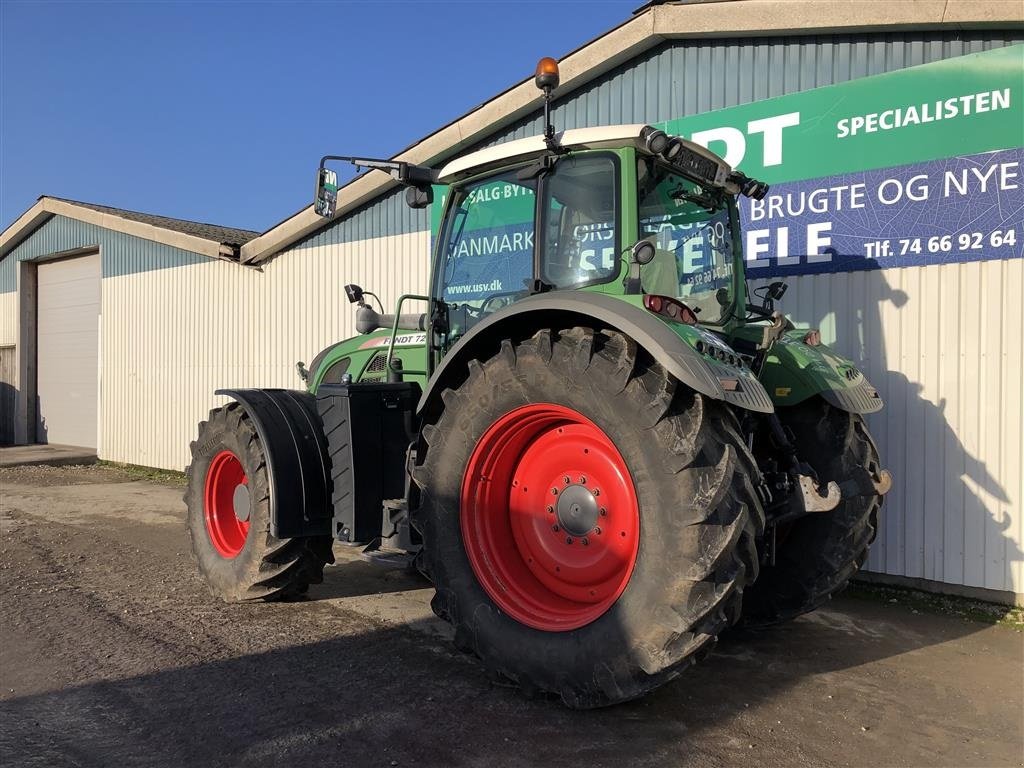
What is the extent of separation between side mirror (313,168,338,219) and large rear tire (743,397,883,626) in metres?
2.86

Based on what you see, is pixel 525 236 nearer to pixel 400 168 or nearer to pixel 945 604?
pixel 400 168

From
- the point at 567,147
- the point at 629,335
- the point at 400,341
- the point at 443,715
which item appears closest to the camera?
the point at 629,335

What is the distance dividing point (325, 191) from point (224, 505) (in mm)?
2450

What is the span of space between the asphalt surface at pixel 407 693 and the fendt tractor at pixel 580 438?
0.87 ft

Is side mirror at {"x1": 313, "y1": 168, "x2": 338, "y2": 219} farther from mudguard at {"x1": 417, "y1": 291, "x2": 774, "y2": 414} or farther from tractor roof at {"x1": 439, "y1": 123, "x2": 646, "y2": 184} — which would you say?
mudguard at {"x1": 417, "y1": 291, "x2": 774, "y2": 414}

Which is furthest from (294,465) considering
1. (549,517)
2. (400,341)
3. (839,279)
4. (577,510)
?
(839,279)

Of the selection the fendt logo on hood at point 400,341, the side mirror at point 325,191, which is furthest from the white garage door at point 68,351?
the side mirror at point 325,191

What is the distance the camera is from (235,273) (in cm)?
1151

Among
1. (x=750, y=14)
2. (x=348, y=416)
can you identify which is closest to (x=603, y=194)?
(x=348, y=416)

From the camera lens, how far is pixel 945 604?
538 centimetres

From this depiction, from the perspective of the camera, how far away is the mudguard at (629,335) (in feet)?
9.78

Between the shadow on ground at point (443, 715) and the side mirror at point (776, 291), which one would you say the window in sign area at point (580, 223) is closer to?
the side mirror at point (776, 291)

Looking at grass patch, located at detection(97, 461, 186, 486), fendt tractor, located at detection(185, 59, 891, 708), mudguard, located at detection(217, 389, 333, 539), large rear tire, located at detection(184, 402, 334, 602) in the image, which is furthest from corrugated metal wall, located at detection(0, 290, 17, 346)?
mudguard, located at detection(217, 389, 333, 539)

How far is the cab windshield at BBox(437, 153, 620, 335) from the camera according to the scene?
3.75 metres
